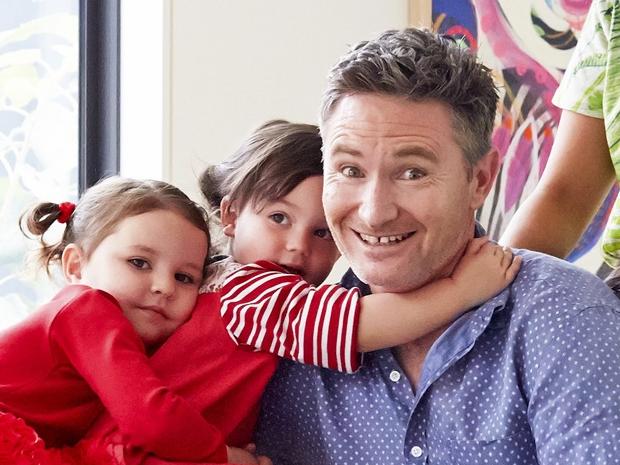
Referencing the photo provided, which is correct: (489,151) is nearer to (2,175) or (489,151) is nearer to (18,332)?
(18,332)

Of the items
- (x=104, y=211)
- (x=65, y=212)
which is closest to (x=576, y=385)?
(x=104, y=211)

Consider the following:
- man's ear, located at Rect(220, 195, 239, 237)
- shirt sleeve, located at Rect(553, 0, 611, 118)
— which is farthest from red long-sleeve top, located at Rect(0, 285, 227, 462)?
shirt sleeve, located at Rect(553, 0, 611, 118)

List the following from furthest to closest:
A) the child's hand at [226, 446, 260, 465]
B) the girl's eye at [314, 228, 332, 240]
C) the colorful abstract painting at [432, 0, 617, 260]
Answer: the colorful abstract painting at [432, 0, 617, 260] < the girl's eye at [314, 228, 332, 240] < the child's hand at [226, 446, 260, 465]

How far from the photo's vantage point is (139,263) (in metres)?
1.78

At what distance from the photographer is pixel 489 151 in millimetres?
1668

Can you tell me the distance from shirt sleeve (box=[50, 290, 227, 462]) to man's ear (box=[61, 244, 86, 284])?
17cm

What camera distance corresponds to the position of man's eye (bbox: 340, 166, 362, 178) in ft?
5.40

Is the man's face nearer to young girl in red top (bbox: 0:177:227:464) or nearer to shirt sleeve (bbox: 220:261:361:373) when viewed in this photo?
shirt sleeve (bbox: 220:261:361:373)

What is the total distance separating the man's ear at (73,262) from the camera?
184 cm

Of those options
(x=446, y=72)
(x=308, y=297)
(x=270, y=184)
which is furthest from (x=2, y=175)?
(x=446, y=72)

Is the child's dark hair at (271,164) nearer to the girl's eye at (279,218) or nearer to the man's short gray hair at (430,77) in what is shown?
the girl's eye at (279,218)

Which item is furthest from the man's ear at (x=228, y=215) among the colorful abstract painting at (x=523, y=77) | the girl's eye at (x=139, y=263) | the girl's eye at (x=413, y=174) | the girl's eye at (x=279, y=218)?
the colorful abstract painting at (x=523, y=77)

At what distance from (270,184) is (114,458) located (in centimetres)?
56

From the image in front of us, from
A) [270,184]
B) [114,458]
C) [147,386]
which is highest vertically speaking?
[270,184]
